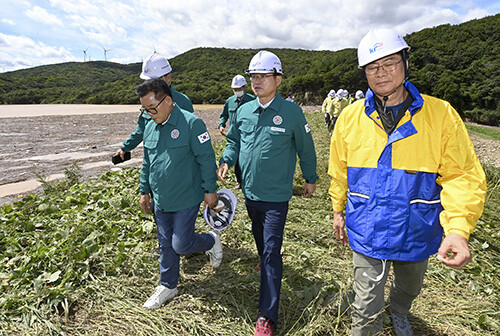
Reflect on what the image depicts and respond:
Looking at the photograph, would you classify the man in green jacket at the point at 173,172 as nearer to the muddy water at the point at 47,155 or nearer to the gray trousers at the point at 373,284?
the gray trousers at the point at 373,284

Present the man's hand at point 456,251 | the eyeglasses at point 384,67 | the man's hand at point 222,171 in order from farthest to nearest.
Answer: the man's hand at point 222,171, the eyeglasses at point 384,67, the man's hand at point 456,251

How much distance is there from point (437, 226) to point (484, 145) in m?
25.0

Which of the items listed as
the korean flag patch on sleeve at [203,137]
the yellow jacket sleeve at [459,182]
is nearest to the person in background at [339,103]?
the korean flag patch on sleeve at [203,137]

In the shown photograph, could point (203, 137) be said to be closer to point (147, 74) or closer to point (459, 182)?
point (147, 74)

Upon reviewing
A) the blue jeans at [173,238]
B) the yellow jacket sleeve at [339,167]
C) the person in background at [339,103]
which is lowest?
the blue jeans at [173,238]

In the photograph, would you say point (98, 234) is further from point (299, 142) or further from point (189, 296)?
point (299, 142)

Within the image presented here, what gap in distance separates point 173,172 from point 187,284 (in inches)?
47.9

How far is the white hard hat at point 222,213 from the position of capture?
10.1 ft

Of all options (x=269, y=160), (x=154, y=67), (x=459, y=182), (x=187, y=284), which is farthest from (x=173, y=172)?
(x=459, y=182)

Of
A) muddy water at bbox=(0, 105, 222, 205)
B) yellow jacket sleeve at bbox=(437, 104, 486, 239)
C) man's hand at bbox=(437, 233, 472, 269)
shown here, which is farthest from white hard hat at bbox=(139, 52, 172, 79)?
man's hand at bbox=(437, 233, 472, 269)

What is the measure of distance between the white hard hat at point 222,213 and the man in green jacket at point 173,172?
22 centimetres

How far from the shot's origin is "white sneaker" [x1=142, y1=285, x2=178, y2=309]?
273 centimetres

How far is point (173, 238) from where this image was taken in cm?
284

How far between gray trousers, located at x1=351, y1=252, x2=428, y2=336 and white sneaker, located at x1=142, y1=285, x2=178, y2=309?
5.32 ft
